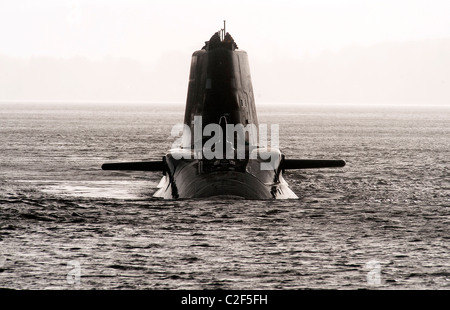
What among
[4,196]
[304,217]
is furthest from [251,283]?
[4,196]

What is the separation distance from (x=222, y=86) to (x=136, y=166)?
3.96m

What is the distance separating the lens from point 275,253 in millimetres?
18234

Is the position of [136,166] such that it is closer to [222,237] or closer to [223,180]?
[223,180]

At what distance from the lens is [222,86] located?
85.2ft

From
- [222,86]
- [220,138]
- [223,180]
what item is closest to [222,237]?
[223,180]

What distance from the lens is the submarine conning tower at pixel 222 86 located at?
84.9 feet

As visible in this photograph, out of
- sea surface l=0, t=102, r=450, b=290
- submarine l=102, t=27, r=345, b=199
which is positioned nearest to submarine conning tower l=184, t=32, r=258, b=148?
submarine l=102, t=27, r=345, b=199

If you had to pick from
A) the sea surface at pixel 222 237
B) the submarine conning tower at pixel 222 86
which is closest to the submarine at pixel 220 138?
the submarine conning tower at pixel 222 86

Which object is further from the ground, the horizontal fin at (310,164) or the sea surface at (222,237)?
the horizontal fin at (310,164)

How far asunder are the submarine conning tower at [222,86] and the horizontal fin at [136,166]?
1.85 metres

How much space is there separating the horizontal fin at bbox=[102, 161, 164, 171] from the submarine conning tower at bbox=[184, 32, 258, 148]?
1848 mm

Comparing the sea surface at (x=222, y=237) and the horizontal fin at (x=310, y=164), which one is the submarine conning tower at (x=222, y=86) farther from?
the sea surface at (x=222, y=237)

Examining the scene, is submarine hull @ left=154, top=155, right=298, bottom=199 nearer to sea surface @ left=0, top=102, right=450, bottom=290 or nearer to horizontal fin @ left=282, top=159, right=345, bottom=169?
sea surface @ left=0, top=102, right=450, bottom=290
